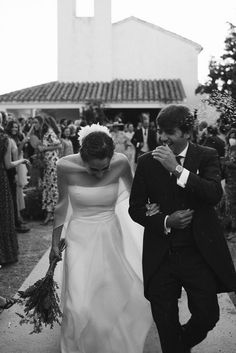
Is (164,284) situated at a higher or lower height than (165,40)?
lower

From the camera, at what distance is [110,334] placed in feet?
13.4

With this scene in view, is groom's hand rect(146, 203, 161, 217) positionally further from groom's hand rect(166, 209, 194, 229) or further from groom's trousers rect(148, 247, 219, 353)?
groom's trousers rect(148, 247, 219, 353)

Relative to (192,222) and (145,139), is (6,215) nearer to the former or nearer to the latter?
(192,222)

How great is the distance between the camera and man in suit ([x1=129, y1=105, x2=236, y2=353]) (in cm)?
343

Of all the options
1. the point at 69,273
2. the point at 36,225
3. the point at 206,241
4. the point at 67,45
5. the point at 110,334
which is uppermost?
the point at 67,45

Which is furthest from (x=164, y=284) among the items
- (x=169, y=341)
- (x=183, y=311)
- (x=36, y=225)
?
(x=36, y=225)

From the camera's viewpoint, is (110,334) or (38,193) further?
(38,193)

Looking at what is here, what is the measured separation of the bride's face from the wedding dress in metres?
0.13

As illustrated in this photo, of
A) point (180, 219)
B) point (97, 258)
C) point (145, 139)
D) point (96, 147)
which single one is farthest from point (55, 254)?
point (145, 139)

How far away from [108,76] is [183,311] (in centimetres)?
2695

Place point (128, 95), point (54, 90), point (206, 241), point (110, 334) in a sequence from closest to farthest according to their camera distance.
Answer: point (206, 241) < point (110, 334) < point (128, 95) < point (54, 90)

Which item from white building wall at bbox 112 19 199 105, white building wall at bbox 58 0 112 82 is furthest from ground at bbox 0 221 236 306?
white building wall at bbox 112 19 199 105

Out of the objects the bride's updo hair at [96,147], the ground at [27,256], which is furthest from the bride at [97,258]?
the ground at [27,256]

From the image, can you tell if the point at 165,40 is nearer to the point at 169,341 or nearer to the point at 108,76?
the point at 108,76
